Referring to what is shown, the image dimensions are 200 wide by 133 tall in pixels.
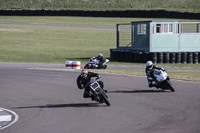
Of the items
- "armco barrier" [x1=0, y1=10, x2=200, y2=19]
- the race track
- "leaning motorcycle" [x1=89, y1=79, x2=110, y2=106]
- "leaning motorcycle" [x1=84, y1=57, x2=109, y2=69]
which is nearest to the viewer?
the race track

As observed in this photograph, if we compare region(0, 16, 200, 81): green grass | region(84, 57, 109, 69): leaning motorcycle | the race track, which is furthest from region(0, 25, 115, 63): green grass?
the race track

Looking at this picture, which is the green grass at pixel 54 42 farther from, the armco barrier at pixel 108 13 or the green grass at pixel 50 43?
the armco barrier at pixel 108 13

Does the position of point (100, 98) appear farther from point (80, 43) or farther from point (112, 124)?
point (80, 43)

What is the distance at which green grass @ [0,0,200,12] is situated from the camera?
74062 millimetres

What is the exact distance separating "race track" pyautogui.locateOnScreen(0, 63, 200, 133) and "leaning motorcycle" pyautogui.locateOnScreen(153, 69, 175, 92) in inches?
11.2

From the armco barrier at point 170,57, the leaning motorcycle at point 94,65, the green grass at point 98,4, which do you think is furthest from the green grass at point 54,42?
the green grass at point 98,4

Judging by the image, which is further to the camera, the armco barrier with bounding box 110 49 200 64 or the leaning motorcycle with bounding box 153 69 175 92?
the armco barrier with bounding box 110 49 200 64

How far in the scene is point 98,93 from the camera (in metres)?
12.3

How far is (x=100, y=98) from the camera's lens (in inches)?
493

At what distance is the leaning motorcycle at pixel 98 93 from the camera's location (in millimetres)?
12266

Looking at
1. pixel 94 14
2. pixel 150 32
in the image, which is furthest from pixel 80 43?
pixel 94 14

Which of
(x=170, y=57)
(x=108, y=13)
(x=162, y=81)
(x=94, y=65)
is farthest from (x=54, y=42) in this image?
(x=162, y=81)

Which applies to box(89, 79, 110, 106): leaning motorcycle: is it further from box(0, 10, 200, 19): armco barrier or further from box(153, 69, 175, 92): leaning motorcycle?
box(0, 10, 200, 19): armco barrier

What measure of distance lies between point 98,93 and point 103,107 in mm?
464
